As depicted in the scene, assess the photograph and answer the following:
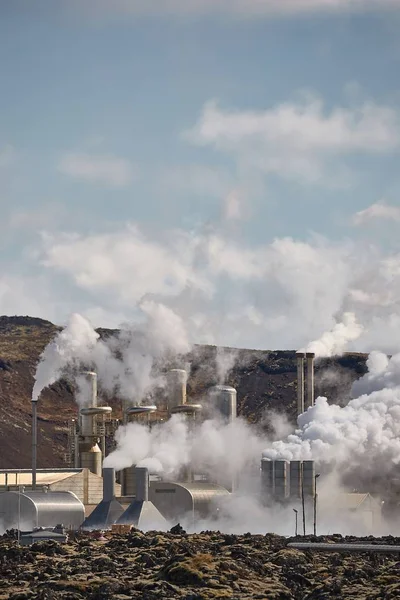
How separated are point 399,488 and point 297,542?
4645 centimetres

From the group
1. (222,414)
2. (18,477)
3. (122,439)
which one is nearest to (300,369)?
(222,414)

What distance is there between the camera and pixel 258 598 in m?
83.0

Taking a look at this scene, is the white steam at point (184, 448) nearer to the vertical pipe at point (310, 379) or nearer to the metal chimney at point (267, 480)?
the metal chimney at point (267, 480)

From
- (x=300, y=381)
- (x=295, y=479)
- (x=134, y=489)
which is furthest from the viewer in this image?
(x=300, y=381)

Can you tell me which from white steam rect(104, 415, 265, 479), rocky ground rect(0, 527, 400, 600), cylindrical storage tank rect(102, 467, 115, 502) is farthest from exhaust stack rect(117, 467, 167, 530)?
rocky ground rect(0, 527, 400, 600)

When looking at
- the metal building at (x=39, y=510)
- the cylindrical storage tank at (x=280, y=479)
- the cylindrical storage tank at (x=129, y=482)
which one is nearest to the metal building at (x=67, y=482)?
the cylindrical storage tank at (x=129, y=482)

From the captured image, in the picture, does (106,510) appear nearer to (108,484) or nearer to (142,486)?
(108,484)

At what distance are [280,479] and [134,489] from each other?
18873 mm

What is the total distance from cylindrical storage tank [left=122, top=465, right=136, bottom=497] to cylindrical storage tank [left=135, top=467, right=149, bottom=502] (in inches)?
384

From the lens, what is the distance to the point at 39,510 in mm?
145625

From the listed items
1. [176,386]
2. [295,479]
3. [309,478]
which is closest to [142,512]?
[295,479]

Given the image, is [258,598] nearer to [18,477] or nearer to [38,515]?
[38,515]

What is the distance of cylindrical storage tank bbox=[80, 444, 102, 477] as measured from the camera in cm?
17388

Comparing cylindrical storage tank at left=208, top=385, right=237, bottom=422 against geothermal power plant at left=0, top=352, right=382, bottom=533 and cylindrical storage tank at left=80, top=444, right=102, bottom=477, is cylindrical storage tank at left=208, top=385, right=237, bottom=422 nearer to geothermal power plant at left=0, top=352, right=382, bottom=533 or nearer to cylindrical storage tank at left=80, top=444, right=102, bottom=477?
geothermal power plant at left=0, top=352, right=382, bottom=533
